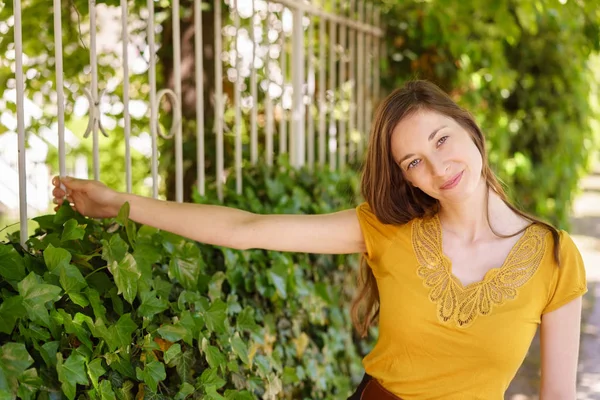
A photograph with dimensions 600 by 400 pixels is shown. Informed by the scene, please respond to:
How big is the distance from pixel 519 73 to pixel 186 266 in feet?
17.5

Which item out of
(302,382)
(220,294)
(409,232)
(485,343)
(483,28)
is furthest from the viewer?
(483,28)

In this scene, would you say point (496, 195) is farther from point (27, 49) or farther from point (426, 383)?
point (27, 49)

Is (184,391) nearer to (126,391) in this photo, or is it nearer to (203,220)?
(126,391)

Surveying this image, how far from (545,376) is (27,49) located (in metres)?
3.20

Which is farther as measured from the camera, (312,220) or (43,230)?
(312,220)

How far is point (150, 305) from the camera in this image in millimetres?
1943

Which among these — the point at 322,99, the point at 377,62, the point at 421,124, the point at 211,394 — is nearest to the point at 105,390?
the point at 211,394

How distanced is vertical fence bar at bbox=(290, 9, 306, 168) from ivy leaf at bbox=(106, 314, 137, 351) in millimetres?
2269

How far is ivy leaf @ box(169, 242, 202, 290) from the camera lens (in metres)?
2.26

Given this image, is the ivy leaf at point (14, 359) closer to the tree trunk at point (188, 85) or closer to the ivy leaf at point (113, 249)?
the ivy leaf at point (113, 249)

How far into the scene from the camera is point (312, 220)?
7.68 feet

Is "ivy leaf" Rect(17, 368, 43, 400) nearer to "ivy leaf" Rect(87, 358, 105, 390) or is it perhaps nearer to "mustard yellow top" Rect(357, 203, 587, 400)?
"ivy leaf" Rect(87, 358, 105, 390)

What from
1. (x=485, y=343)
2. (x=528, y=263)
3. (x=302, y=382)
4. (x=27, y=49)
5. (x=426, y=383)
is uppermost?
(x=27, y=49)

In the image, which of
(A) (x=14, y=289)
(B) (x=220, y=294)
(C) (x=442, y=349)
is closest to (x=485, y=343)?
(C) (x=442, y=349)
